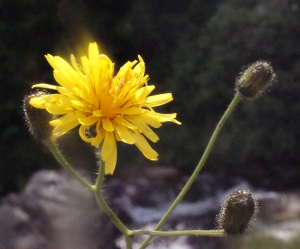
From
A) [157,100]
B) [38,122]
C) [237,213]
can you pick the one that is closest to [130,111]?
[157,100]

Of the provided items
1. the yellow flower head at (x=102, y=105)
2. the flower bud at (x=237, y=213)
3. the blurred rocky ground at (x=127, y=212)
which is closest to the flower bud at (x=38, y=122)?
the yellow flower head at (x=102, y=105)

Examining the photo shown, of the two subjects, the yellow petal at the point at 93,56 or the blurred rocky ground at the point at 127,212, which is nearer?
the yellow petal at the point at 93,56

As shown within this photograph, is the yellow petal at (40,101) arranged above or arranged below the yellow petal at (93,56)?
below

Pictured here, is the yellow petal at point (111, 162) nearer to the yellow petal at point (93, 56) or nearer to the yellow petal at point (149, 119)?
the yellow petal at point (149, 119)

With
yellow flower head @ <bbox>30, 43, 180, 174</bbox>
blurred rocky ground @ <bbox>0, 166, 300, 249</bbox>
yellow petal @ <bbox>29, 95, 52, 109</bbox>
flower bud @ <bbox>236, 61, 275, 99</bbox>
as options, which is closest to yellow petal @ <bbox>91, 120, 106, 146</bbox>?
yellow flower head @ <bbox>30, 43, 180, 174</bbox>

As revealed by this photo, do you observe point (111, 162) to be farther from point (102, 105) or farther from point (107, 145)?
point (102, 105)

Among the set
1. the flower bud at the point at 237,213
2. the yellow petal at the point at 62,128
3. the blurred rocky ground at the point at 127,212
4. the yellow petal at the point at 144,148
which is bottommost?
the blurred rocky ground at the point at 127,212

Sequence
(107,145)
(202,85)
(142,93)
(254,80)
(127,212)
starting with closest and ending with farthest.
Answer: (107,145)
(142,93)
(254,80)
(127,212)
(202,85)

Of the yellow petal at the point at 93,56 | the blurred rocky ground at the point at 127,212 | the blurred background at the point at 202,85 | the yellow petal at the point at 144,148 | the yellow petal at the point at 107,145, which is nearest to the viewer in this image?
the yellow petal at the point at 107,145
